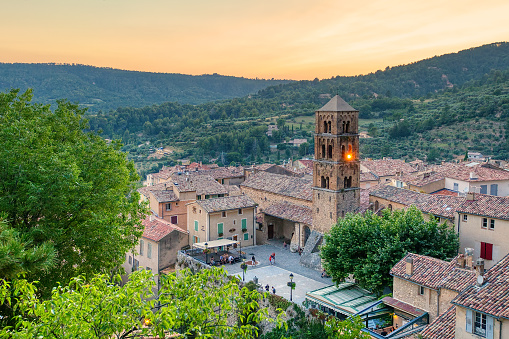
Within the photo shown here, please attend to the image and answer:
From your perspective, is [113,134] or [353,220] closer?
[353,220]

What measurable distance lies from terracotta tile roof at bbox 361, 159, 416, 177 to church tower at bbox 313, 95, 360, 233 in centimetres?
2523

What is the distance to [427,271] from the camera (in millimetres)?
25875

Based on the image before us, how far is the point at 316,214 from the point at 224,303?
32.4m

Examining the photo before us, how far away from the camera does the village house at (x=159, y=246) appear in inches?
1636

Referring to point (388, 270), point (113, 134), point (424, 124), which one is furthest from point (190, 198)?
point (113, 134)

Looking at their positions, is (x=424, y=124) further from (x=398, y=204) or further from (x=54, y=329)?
(x=54, y=329)

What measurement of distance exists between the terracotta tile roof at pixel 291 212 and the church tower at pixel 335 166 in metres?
1.30

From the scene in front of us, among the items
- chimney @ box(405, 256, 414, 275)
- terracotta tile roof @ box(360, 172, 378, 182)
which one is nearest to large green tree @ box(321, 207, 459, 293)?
chimney @ box(405, 256, 414, 275)

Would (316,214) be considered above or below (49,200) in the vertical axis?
below

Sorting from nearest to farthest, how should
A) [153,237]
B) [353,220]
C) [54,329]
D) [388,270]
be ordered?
1. [54,329]
2. [388,270]
3. [353,220]
4. [153,237]

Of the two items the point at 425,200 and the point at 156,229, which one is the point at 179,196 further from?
the point at 425,200

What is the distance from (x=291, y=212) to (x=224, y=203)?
654 centimetres

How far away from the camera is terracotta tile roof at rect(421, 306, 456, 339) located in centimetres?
1931

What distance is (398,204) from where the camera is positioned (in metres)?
42.3
